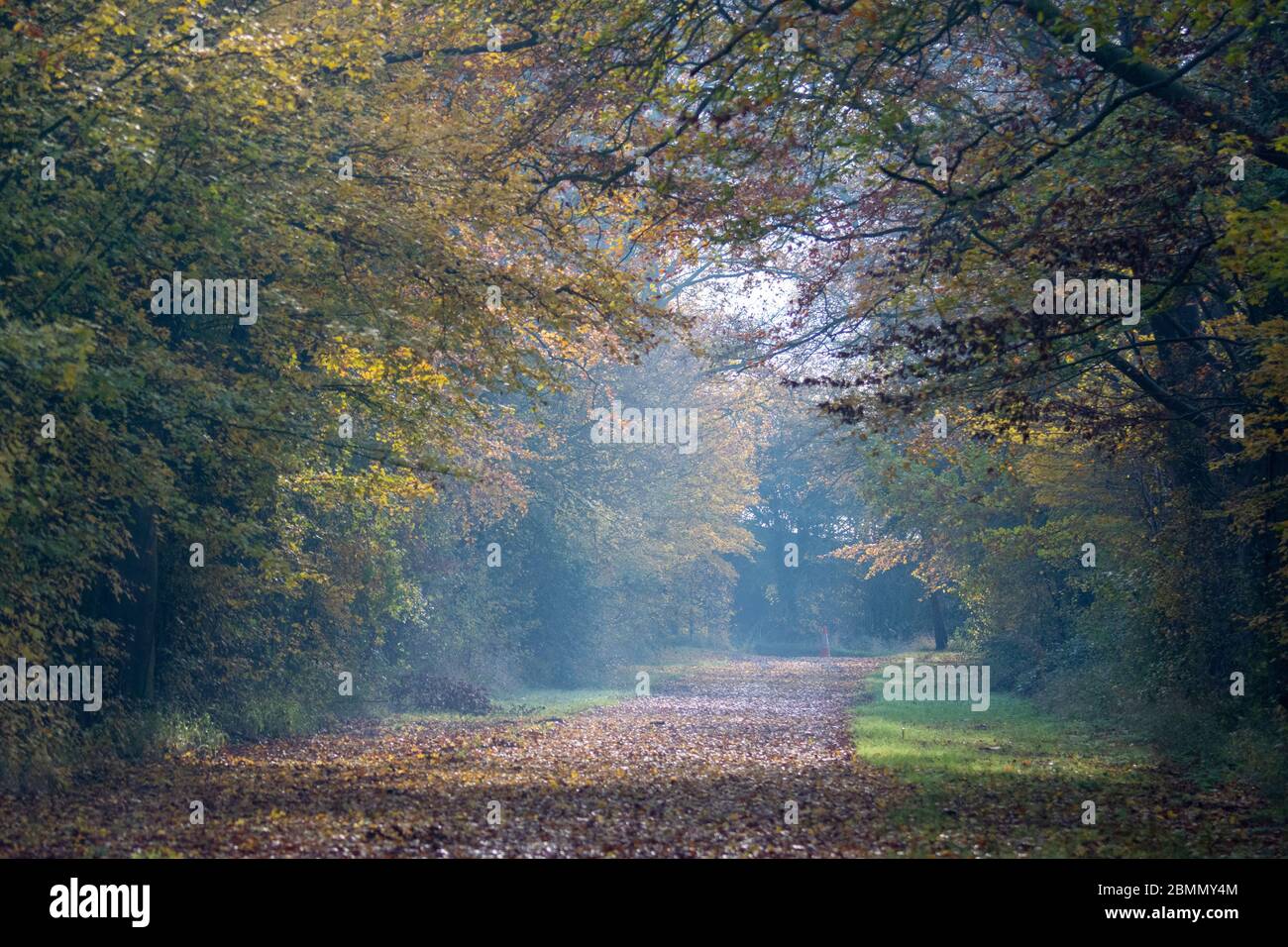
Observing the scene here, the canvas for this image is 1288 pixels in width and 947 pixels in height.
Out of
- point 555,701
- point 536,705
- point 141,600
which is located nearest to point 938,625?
point 555,701

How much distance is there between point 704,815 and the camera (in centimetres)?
1249

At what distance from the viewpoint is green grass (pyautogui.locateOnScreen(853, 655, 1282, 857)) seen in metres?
10.8

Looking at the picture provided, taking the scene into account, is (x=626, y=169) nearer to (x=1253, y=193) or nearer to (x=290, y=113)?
(x=290, y=113)

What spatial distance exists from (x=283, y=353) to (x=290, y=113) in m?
3.49

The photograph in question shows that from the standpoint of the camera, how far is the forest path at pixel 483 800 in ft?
35.3

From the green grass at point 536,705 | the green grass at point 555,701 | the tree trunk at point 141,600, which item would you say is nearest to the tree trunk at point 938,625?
the green grass at point 536,705

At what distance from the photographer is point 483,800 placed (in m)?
13.4

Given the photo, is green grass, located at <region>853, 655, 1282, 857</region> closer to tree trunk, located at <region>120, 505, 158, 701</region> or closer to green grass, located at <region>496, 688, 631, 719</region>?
green grass, located at <region>496, 688, 631, 719</region>

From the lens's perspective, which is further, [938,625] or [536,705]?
[938,625]

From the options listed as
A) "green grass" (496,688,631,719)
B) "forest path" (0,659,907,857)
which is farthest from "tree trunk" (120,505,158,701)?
"green grass" (496,688,631,719)

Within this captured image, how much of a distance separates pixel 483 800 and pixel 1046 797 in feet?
21.4

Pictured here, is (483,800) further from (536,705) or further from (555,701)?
(555,701)

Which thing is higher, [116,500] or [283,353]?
[283,353]
